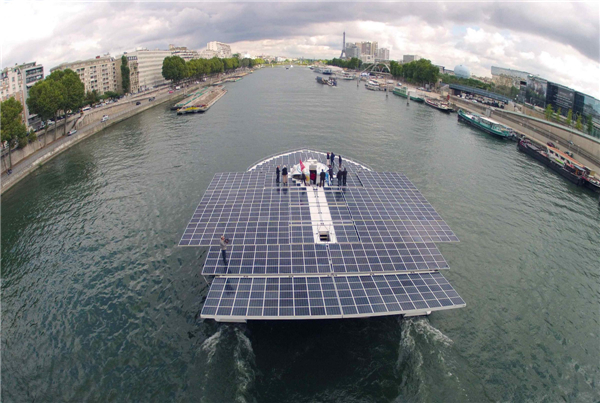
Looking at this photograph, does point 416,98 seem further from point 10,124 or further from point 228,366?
point 228,366

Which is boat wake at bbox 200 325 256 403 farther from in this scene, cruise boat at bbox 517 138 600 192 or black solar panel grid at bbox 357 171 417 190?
cruise boat at bbox 517 138 600 192

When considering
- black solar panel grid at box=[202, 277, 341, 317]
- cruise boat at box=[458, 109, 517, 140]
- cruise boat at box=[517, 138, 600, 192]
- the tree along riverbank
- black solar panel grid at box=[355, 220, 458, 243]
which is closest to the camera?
black solar panel grid at box=[202, 277, 341, 317]

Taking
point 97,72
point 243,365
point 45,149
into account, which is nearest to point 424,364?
point 243,365

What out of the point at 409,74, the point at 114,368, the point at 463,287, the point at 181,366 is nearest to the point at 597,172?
the point at 463,287

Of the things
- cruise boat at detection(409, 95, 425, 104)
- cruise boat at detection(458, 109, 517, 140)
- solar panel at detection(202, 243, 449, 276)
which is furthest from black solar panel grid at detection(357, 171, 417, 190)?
cruise boat at detection(409, 95, 425, 104)

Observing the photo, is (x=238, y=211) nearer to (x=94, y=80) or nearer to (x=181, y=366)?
(x=181, y=366)

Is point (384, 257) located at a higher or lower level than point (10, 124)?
lower
